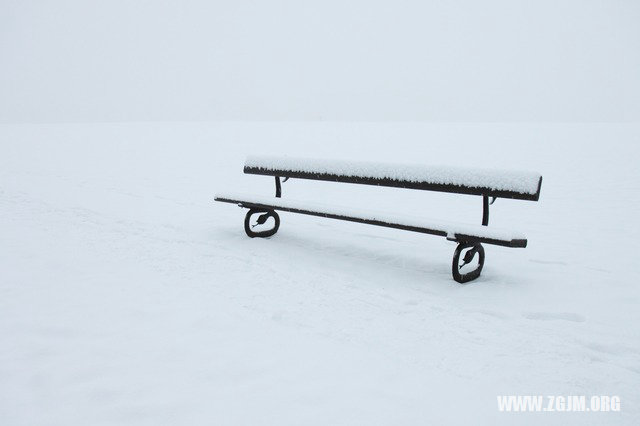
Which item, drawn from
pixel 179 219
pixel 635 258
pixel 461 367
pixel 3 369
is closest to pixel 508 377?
pixel 461 367

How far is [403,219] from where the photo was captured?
4219 millimetres

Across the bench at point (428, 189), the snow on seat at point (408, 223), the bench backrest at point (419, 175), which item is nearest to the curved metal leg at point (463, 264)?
the bench at point (428, 189)

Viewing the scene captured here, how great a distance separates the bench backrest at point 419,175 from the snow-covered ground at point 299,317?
2.57 feet

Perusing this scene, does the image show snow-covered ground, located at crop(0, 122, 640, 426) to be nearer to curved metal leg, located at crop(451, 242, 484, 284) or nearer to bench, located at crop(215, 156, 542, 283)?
curved metal leg, located at crop(451, 242, 484, 284)

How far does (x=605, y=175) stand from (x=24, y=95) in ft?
338

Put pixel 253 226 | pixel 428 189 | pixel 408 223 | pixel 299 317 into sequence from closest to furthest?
pixel 299 317 → pixel 408 223 → pixel 428 189 → pixel 253 226

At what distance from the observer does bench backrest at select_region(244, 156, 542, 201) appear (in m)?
3.83

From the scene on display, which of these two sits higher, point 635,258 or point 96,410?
point 635,258

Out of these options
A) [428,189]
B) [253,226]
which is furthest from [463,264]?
[253,226]

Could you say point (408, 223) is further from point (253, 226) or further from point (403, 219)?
point (253, 226)

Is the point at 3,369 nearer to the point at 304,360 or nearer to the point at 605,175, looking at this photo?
the point at 304,360

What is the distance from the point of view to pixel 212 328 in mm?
3184

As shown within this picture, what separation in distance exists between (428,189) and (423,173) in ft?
0.49

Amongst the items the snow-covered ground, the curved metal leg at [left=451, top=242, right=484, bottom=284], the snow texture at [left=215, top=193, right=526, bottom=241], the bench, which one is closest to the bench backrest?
the bench
